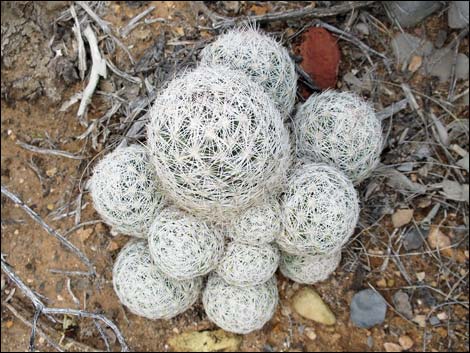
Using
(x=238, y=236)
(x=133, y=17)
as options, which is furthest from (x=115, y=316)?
(x=133, y=17)

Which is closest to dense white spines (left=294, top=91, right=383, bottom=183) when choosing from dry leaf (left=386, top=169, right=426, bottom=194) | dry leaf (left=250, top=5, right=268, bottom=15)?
dry leaf (left=386, top=169, right=426, bottom=194)

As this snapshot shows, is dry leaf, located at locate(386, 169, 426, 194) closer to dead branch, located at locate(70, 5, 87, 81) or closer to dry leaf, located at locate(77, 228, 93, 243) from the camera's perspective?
dry leaf, located at locate(77, 228, 93, 243)

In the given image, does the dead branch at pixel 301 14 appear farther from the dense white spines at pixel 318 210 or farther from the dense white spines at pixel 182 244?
the dense white spines at pixel 182 244

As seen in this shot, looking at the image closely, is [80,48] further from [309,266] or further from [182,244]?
[309,266]

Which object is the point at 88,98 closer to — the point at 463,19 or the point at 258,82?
the point at 258,82

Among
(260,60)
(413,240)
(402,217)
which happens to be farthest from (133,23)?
(413,240)
